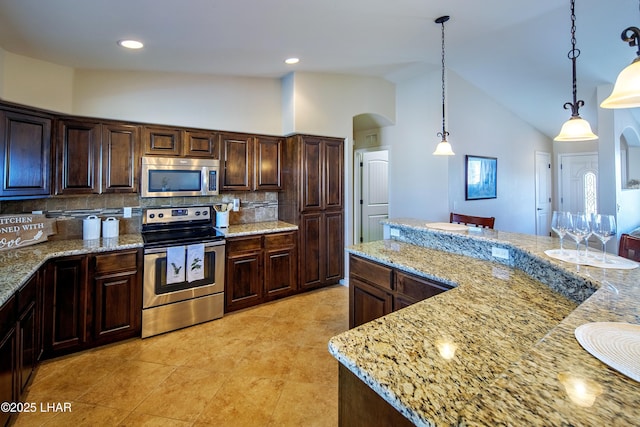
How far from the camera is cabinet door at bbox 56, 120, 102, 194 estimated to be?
2752 millimetres

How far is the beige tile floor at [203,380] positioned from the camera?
1909mm

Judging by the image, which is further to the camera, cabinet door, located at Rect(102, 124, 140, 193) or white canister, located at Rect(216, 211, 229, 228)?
white canister, located at Rect(216, 211, 229, 228)

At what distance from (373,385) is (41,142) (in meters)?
3.30

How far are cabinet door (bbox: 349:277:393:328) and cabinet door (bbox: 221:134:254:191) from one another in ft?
6.58

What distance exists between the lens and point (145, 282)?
112 inches

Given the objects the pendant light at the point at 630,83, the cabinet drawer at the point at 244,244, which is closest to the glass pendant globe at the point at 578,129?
the pendant light at the point at 630,83

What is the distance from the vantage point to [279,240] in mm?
3732

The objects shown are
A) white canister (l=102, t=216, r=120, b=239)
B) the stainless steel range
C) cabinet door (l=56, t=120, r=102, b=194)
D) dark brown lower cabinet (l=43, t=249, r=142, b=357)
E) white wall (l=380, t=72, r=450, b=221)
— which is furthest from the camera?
white wall (l=380, t=72, r=450, b=221)

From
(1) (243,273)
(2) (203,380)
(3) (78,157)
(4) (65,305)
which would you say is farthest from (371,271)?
(3) (78,157)

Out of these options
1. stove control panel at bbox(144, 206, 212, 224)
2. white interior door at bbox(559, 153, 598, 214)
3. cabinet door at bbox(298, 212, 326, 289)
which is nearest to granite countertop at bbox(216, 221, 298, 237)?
cabinet door at bbox(298, 212, 326, 289)

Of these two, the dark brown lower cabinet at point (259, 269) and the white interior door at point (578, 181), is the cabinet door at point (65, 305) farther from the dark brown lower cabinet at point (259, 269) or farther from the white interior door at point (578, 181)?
the white interior door at point (578, 181)

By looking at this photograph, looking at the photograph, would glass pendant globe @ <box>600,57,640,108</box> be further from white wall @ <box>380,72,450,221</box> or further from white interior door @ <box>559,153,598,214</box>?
white interior door @ <box>559,153,598,214</box>

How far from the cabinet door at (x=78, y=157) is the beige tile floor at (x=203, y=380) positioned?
→ 1.51m

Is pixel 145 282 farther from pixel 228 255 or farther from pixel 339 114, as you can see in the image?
pixel 339 114
